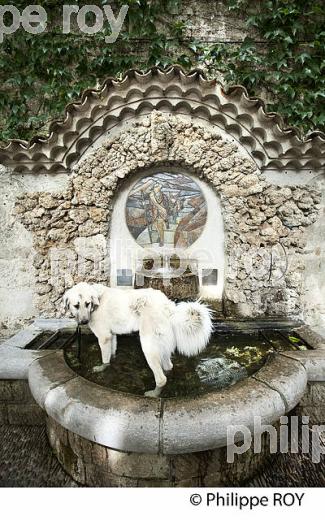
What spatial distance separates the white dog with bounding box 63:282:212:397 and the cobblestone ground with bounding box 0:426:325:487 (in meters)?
0.90

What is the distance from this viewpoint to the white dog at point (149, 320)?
2.46 metres

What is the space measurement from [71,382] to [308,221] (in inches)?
153

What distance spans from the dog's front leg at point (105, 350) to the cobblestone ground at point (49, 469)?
0.87 metres

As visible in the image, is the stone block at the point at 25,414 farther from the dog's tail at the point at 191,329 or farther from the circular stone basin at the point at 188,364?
the dog's tail at the point at 191,329

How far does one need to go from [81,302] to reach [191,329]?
975 millimetres

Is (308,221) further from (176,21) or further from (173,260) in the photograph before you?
(176,21)

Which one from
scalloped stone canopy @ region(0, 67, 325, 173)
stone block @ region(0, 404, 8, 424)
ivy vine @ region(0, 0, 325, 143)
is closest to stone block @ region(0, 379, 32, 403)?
→ stone block @ region(0, 404, 8, 424)

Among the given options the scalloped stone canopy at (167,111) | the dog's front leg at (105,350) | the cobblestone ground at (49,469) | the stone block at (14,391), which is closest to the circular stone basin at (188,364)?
the dog's front leg at (105,350)

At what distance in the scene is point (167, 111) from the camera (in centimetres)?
425

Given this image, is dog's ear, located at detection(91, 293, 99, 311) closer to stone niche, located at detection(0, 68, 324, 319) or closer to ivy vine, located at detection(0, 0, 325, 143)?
stone niche, located at detection(0, 68, 324, 319)

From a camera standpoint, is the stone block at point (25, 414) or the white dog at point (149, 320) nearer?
the white dog at point (149, 320)

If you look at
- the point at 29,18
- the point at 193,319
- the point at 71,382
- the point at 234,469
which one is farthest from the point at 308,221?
the point at 29,18

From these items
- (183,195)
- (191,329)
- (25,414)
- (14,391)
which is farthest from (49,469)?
(183,195)

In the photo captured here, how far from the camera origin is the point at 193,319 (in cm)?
249
